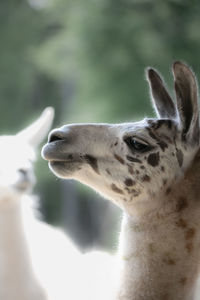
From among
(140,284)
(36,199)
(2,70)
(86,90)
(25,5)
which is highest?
(25,5)

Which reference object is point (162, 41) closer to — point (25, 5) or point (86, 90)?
point (86, 90)

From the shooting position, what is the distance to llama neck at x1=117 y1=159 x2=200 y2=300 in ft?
3.28

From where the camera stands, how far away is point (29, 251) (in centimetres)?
138

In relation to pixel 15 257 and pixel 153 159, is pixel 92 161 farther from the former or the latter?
pixel 15 257

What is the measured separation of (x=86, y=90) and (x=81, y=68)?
0.36 feet

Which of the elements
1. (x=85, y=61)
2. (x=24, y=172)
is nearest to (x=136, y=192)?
(x=24, y=172)

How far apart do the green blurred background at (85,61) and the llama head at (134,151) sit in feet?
3.81

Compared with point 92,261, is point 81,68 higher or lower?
higher

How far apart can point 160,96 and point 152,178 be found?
0.18 metres

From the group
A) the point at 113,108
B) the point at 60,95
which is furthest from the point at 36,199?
the point at 60,95

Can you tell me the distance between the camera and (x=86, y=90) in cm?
285

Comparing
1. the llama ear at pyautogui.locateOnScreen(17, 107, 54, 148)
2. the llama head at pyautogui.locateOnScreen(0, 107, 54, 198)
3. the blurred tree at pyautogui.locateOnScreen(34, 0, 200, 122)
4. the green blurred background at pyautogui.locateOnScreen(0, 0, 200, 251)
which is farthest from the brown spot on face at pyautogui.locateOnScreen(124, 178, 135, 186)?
the blurred tree at pyautogui.locateOnScreen(34, 0, 200, 122)

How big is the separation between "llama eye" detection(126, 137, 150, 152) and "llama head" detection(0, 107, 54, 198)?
389mm

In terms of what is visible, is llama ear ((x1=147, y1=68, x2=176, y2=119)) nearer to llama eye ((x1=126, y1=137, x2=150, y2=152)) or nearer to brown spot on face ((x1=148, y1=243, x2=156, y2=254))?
llama eye ((x1=126, y1=137, x2=150, y2=152))
